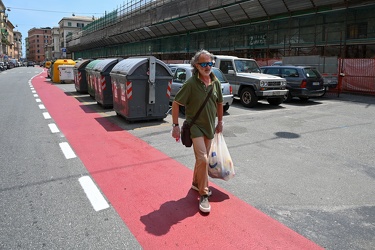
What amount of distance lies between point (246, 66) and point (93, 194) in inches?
396

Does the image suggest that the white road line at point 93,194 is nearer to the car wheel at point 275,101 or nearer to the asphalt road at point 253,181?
the asphalt road at point 253,181

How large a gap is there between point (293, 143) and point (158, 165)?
3.22 m

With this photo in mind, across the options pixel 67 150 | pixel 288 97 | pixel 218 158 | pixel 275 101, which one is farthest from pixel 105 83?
pixel 218 158

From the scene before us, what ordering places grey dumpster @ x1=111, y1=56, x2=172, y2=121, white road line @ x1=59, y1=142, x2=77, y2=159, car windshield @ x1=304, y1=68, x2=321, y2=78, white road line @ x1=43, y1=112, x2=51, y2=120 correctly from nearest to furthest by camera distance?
white road line @ x1=59, y1=142, x2=77, y2=159
grey dumpster @ x1=111, y1=56, x2=172, y2=121
white road line @ x1=43, y1=112, x2=51, y2=120
car windshield @ x1=304, y1=68, x2=321, y2=78

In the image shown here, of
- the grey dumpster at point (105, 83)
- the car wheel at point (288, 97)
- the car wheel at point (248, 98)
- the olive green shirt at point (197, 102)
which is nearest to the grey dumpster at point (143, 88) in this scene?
the grey dumpster at point (105, 83)

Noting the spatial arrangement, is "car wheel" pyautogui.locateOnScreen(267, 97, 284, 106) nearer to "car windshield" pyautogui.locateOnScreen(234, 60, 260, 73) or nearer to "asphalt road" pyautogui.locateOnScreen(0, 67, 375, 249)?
"car windshield" pyautogui.locateOnScreen(234, 60, 260, 73)

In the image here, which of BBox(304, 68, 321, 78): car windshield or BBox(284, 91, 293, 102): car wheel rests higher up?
BBox(304, 68, 321, 78): car windshield

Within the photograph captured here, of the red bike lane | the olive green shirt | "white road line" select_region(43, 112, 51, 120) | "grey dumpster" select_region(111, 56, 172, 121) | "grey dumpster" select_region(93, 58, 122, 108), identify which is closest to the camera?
the red bike lane

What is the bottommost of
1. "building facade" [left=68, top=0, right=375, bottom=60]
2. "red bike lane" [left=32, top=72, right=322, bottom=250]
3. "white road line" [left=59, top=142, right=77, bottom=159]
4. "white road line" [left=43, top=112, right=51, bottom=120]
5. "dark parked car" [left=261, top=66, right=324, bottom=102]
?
"red bike lane" [left=32, top=72, right=322, bottom=250]

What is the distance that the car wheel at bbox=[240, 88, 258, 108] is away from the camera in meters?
12.0

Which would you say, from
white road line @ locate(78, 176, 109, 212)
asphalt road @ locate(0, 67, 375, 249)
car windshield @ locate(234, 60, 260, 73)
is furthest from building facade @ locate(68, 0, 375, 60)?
white road line @ locate(78, 176, 109, 212)

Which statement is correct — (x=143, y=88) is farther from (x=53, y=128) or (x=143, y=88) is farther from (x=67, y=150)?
(x=67, y=150)

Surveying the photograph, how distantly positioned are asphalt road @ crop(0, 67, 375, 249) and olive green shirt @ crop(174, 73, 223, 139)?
44.1 inches

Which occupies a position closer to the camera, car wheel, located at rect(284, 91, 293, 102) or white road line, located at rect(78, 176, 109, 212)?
white road line, located at rect(78, 176, 109, 212)
